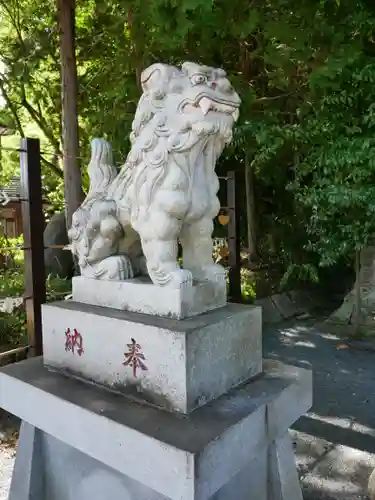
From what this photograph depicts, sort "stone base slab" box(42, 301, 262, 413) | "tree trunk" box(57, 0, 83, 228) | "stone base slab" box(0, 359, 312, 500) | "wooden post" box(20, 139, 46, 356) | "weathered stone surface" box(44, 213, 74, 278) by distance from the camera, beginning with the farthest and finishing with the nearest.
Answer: "weathered stone surface" box(44, 213, 74, 278), "tree trunk" box(57, 0, 83, 228), "wooden post" box(20, 139, 46, 356), "stone base slab" box(42, 301, 262, 413), "stone base slab" box(0, 359, 312, 500)

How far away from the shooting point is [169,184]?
1.67 m

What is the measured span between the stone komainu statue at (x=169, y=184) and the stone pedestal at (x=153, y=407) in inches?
7.8

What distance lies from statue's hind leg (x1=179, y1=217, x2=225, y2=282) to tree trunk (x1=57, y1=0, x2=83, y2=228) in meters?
3.00

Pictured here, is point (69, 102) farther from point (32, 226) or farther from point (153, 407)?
point (153, 407)

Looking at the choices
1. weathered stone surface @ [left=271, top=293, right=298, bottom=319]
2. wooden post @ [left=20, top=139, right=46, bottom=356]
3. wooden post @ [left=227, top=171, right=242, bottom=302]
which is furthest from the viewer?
weathered stone surface @ [left=271, top=293, right=298, bottom=319]

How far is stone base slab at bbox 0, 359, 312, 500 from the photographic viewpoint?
4.34ft

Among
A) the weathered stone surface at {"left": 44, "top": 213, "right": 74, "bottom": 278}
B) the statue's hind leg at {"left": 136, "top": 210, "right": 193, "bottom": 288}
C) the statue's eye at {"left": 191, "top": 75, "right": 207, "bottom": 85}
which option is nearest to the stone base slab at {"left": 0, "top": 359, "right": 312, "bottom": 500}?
the statue's hind leg at {"left": 136, "top": 210, "right": 193, "bottom": 288}

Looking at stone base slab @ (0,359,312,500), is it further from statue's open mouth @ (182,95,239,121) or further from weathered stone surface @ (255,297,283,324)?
weathered stone surface @ (255,297,283,324)

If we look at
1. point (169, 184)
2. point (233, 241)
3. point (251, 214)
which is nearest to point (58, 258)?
point (251, 214)

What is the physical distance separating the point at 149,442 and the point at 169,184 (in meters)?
0.94

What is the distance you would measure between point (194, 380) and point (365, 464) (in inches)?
67.3

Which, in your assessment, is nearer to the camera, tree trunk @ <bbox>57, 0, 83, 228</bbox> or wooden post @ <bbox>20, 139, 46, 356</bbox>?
wooden post @ <bbox>20, 139, 46, 356</bbox>

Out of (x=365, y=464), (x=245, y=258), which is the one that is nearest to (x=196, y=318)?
(x=365, y=464)

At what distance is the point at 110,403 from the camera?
1.59m
